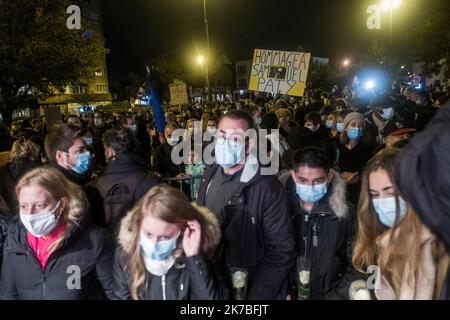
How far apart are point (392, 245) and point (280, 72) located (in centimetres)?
740

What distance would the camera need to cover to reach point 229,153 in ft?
9.75

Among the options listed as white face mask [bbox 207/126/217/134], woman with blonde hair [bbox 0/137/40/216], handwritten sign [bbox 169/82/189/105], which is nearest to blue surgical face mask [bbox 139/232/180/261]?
woman with blonde hair [bbox 0/137/40/216]

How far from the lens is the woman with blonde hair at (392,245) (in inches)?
76.7

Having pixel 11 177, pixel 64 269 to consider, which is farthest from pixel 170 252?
pixel 11 177

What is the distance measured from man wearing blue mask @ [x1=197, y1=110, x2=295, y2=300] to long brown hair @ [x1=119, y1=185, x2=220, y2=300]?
0.30 metres

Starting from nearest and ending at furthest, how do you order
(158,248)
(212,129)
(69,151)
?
(158,248), (69,151), (212,129)

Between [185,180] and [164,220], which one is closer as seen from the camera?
[164,220]

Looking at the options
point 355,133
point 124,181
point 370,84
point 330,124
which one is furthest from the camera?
point 370,84

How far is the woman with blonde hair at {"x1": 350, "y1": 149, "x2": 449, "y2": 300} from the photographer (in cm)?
195

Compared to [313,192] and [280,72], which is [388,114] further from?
[313,192]

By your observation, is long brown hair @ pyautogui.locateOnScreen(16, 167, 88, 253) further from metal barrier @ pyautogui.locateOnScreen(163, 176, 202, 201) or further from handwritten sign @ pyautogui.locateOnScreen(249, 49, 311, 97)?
handwritten sign @ pyautogui.locateOnScreen(249, 49, 311, 97)

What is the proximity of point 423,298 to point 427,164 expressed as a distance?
1.01m

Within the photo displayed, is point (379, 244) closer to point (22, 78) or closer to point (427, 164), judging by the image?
point (427, 164)

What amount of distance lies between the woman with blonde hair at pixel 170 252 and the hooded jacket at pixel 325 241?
0.75m
